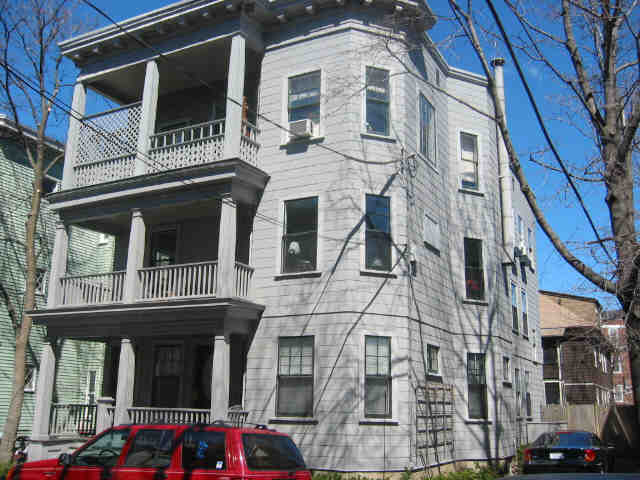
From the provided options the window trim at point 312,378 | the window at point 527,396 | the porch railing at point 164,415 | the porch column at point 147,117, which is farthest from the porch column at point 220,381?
the window at point 527,396

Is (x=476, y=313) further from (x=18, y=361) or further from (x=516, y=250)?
(x=18, y=361)

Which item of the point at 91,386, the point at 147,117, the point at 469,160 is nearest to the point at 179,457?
the point at 147,117

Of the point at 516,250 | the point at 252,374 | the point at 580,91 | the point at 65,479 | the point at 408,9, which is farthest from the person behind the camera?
the point at 516,250

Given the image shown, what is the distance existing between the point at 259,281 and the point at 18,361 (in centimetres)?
949

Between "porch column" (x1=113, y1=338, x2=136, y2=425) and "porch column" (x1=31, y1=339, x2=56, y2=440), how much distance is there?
109 inches

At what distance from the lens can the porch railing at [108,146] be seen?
740 inches

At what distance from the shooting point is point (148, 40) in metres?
19.4

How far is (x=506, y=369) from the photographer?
69.1ft

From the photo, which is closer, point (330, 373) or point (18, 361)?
point (330, 373)

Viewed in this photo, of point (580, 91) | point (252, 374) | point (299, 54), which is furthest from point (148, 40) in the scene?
point (580, 91)

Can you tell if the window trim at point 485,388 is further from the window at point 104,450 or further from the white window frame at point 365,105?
the window at point 104,450

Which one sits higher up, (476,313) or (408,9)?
(408,9)

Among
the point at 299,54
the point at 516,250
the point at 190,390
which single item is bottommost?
the point at 190,390

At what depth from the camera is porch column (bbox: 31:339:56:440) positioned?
1775 centimetres
